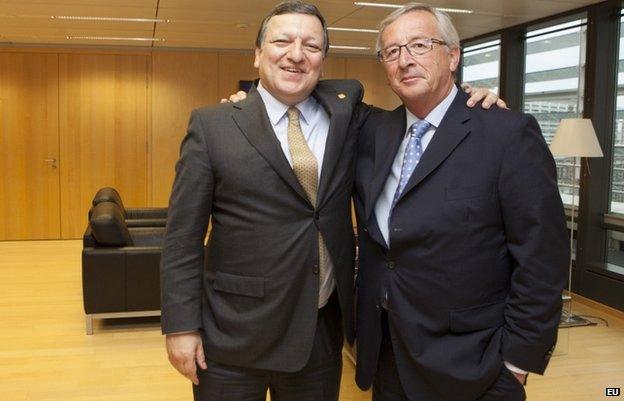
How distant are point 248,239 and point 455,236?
1.91 ft

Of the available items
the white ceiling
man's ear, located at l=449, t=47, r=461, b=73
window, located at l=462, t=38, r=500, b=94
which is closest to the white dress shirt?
man's ear, located at l=449, t=47, r=461, b=73

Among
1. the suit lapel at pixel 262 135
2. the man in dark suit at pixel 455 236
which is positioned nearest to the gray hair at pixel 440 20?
the man in dark suit at pixel 455 236

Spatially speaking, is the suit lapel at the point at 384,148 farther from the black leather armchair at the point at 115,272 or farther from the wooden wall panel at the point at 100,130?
the wooden wall panel at the point at 100,130

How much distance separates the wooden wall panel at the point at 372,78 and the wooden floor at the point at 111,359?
5012 mm

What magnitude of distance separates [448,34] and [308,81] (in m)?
0.43

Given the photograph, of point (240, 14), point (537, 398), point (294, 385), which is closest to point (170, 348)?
point (294, 385)

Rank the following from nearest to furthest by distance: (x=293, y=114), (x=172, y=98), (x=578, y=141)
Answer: (x=293, y=114) → (x=578, y=141) → (x=172, y=98)

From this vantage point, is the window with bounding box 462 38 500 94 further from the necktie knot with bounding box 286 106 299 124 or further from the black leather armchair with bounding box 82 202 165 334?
the necktie knot with bounding box 286 106 299 124

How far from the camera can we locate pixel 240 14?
6.65 metres

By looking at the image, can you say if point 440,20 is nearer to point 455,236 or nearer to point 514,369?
point 455,236

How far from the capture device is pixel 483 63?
8609 mm

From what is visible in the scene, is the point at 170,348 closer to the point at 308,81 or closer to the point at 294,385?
the point at 294,385

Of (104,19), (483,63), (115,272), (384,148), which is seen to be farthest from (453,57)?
(483,63)

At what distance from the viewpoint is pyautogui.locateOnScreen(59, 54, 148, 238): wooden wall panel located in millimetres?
9516
